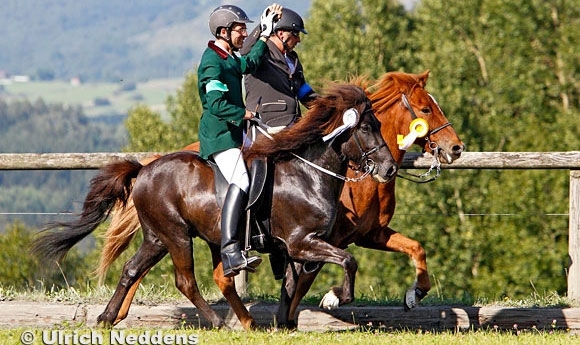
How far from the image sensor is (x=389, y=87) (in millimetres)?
9562

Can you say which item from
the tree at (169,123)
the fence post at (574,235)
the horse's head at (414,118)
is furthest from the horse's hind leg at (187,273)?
the tree at (169,123)

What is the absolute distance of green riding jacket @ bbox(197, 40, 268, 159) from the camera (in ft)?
26.0

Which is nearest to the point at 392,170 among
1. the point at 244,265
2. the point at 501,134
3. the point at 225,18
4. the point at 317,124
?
the point at 317,124

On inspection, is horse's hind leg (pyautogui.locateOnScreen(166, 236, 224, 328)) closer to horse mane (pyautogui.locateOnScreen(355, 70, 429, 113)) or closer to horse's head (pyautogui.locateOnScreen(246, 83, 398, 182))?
horse's head (pyautogui.locateOnScreen(246, 83, 398, 182))

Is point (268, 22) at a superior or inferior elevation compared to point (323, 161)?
superior

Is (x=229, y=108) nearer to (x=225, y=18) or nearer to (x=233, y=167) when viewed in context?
(x=233, y=167)

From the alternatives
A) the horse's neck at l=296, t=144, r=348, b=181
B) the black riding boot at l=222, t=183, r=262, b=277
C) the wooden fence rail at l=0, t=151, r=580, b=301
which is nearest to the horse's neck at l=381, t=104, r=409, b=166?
the wooden fence rail at l=0, t=151, r=580, b=301

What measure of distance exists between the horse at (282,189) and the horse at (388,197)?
566 mm

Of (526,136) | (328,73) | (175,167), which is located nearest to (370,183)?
(175,167)

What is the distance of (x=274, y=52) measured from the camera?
9.04m

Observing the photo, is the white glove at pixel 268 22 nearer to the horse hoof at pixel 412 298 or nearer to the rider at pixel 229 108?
the rider at pixel 229 108

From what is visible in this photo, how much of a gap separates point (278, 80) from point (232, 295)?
1.83 m

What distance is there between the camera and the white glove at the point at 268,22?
818 cm

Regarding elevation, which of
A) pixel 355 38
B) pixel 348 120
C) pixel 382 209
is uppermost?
pixel 355 38
